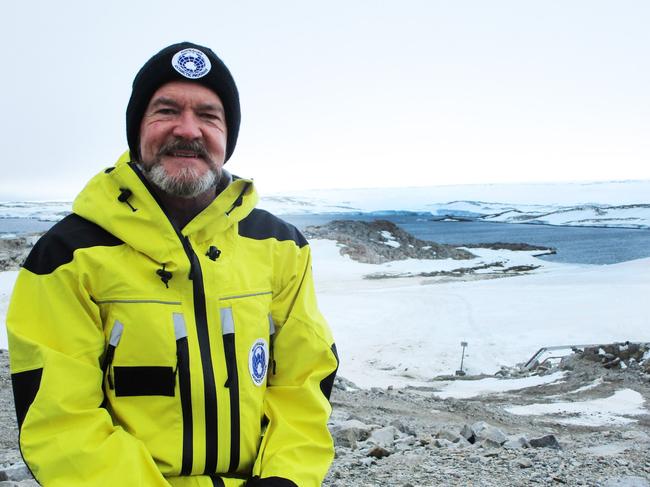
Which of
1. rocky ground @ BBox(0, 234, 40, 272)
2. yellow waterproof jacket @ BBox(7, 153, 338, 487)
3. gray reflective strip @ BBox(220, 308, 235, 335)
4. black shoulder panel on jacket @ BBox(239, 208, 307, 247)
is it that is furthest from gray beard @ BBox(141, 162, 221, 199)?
rocky ground @ BBox(0, 234, 40, 272)

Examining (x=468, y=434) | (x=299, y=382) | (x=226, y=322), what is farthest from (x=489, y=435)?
(x=226, y=322)

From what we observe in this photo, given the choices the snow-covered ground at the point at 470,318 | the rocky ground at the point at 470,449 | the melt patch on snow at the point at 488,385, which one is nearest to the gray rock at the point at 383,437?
the rocky ground at the point at 470,449

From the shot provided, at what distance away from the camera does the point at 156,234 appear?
207cm

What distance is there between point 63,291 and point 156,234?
1.20 ft

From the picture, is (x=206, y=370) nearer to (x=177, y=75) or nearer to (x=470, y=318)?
(x=177, y=75)

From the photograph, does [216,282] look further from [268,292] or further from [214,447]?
[214,447]

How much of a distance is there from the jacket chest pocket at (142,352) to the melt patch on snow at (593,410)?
7.88 m

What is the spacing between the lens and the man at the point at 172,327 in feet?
6.23

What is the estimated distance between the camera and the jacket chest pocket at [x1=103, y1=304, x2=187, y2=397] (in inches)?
77.9

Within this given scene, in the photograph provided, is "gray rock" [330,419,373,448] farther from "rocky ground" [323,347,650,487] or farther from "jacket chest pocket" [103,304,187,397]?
"jacket chest pocket" [103,304,187,397]

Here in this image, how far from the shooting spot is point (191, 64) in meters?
2.30


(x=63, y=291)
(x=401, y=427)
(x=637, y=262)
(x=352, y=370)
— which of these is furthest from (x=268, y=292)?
(x=637, y=262)

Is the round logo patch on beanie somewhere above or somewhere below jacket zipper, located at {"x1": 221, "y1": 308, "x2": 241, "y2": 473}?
above

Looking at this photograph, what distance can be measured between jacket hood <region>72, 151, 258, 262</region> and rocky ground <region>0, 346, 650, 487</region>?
276 centimetres
